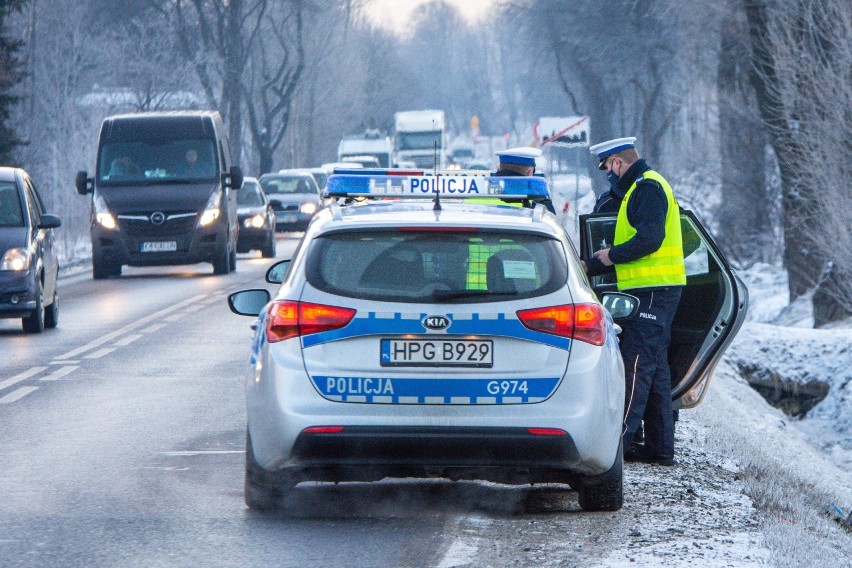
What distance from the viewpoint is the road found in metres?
6.77

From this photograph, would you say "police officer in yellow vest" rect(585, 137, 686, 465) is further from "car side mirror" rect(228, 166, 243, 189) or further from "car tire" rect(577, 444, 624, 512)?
"car side mirror" rect(228, 166, 243, 189)

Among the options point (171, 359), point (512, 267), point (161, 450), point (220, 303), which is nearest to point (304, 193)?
point (220, 303)

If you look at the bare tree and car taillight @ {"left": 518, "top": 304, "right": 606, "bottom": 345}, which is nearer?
car taillight @ {"left": 518, "top": 304, "right": 606, "bottom": 345}

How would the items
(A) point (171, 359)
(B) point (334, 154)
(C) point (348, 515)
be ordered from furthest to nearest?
(B) point (334, 154) → (A) point (171, 359) → (C) point (348, 515)

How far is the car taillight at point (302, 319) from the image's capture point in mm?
6961

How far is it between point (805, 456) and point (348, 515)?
7232 millimetres

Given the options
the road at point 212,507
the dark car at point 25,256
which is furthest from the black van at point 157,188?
the road at point 212,507

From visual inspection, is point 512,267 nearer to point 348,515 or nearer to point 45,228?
point 348,515

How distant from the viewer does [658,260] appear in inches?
353

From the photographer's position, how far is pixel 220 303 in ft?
72.4

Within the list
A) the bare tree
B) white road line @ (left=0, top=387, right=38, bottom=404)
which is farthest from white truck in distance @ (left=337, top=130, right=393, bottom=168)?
white road line @ (left=0, top=387, right=38, bottom=404)

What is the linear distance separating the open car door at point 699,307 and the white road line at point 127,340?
7777mm

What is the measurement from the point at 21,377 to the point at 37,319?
4.20 m

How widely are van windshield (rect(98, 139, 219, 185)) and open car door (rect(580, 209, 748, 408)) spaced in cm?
1783
